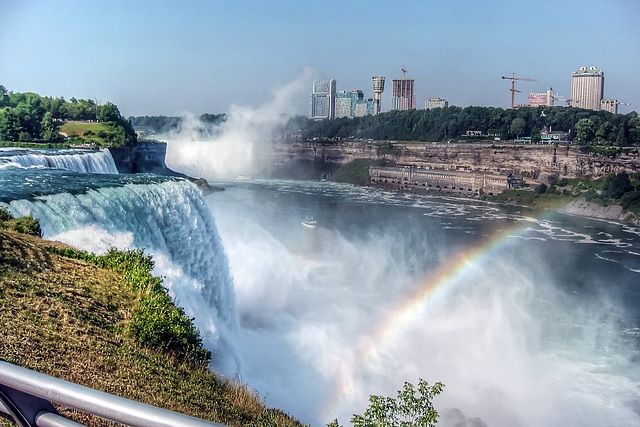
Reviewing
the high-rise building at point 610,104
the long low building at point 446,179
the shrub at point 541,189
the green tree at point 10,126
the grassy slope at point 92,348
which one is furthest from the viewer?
the high-rise building at point 610,104

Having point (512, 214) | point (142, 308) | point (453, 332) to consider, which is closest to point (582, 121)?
point (512, 214)

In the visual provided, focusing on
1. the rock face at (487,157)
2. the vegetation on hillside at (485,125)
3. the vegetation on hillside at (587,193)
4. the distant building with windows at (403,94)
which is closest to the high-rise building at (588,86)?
the distant building with windows at (403,94)

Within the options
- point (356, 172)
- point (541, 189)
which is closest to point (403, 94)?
point (356, 172)

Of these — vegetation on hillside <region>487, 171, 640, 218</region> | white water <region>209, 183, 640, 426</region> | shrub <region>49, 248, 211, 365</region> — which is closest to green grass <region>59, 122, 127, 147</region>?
white water <region>209, 183, 640, 426</region>

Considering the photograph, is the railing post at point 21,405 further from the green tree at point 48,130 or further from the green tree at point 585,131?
the green tree at point 585,131

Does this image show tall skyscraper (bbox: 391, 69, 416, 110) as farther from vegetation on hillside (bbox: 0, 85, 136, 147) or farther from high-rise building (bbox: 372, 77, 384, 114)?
vegetation on hillside (bbox: 0, 85, 136, 147)

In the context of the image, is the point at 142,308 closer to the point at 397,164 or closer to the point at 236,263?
the point at 236,263

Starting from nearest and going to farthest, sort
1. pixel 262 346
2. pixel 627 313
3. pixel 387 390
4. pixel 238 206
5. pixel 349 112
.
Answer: pixel 387 390, pixel 262 346, pixel 627 313, pixel 238 206, pixel 349 112
